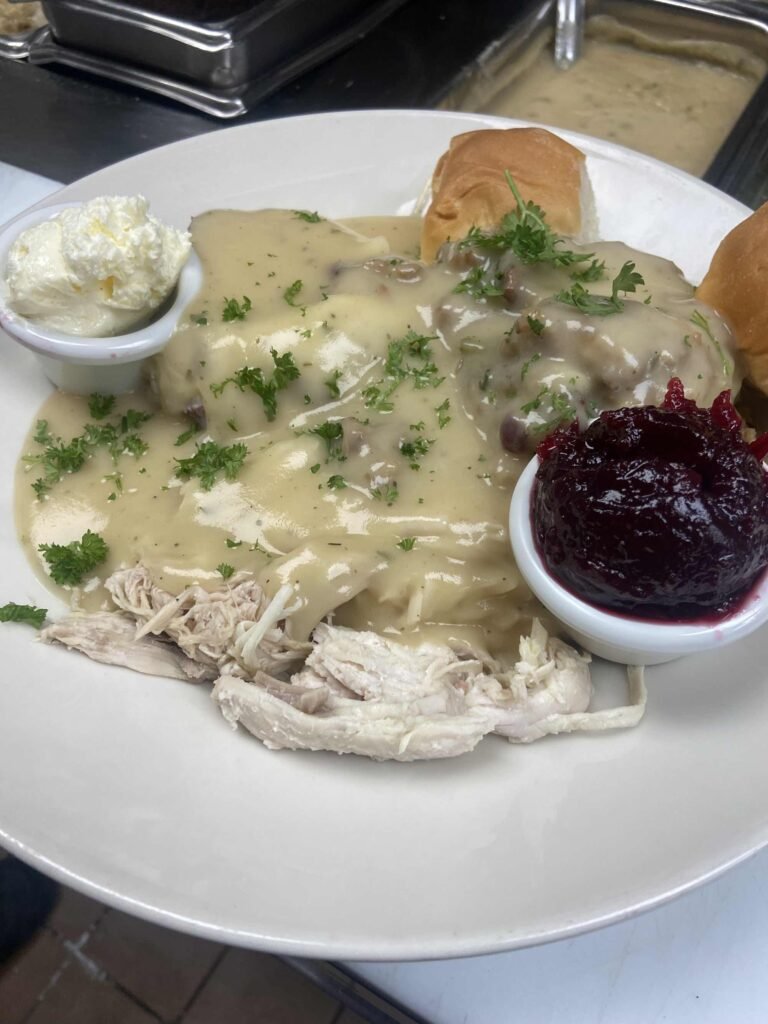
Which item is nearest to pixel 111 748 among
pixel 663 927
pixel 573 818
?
pixel 573 818

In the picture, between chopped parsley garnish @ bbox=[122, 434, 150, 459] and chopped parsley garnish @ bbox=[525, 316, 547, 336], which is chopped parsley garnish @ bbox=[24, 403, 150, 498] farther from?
chopped parsley garnish @ bbox=[525, 316, 547, 336]

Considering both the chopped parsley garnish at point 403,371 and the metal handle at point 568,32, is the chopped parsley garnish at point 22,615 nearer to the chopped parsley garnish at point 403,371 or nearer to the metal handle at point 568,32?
the chopped parsley garnish at point 403,371

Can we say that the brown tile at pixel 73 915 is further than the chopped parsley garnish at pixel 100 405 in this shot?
No

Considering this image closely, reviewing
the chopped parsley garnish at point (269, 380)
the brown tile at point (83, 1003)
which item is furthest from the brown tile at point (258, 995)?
the chopped parsley garnish at point (269, 380)

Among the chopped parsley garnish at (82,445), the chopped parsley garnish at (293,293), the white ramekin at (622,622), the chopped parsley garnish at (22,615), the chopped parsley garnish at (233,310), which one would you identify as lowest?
the chopped parsley garnish at (22,615)

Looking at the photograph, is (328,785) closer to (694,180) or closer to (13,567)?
(13,567)

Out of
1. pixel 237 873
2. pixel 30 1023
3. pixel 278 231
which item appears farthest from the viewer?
pixel 278 231

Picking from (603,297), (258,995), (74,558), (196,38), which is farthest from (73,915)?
(196,38)
